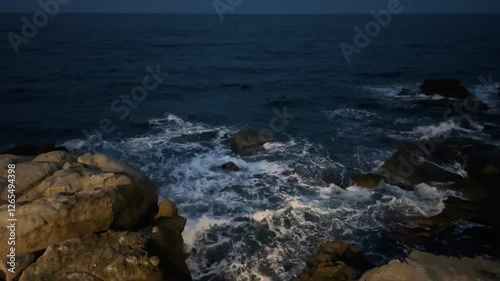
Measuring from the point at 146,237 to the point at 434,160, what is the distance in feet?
46.9

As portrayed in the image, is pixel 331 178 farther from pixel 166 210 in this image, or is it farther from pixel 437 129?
pixel 437 129

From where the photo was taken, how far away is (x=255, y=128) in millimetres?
23062

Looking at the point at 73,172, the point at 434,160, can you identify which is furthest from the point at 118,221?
the point at 434,160

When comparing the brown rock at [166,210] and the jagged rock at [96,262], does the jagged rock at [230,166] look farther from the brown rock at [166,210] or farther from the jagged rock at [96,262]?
the jagged rock at [96,262]

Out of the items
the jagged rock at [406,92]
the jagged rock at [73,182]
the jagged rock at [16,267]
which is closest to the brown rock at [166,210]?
the jagged rock at [73,182]

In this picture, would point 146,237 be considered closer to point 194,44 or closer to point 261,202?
point 261,202

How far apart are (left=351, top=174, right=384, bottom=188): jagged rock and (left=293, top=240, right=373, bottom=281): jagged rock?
5.26m

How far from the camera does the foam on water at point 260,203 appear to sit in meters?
11.1

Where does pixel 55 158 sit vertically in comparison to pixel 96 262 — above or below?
above

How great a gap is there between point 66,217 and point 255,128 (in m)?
16.1

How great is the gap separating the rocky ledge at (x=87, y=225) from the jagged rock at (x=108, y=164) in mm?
43

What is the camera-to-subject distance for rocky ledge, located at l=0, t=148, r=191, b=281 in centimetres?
702

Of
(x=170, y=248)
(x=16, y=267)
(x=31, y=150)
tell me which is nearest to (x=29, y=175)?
(x=16, y=267)

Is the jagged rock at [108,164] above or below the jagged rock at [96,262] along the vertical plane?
above
